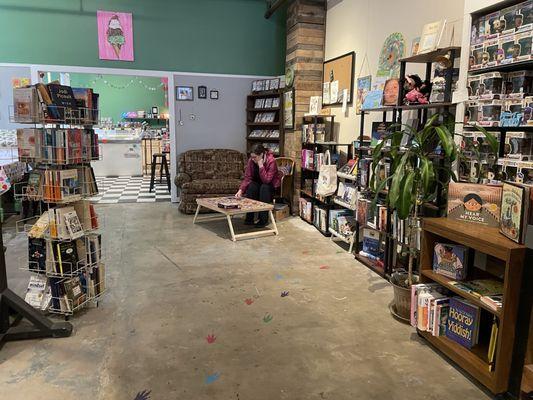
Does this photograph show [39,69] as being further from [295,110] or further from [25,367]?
[25,367]

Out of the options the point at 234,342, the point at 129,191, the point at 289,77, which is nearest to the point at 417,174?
the point at 234,342

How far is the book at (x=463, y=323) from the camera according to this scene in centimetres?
238

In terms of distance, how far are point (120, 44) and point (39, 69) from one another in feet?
4.38

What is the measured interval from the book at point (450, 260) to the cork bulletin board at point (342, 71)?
10.6 ft

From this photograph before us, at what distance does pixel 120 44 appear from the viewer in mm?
6969

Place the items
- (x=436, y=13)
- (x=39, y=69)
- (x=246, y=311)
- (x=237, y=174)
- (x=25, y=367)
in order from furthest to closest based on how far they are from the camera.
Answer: (x=237, y=174) → (x=39, y=69) → (x=436, y=13) → (x=246, y=311) → (x=25, y=367)

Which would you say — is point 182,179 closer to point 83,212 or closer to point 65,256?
point 83,212

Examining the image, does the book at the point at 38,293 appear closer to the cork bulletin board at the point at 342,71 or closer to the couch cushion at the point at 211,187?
the couch cushion at the point at 211,187

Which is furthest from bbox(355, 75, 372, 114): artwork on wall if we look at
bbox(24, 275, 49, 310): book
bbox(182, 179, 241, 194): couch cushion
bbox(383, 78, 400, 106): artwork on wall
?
bbox(24, 275, 49, 310): book

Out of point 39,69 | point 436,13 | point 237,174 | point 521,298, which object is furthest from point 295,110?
point 521,298

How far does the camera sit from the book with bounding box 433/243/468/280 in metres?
2.52

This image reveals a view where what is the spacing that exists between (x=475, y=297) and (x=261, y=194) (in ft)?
12.3

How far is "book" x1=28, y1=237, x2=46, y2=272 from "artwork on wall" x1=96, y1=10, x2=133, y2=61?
4.97 meters

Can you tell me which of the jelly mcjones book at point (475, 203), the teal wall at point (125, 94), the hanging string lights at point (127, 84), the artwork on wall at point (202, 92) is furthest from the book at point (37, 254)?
the hanging string lights at point (127, 84)
